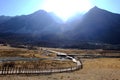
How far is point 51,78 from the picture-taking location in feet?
133

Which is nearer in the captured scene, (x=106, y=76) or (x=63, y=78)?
(x=63, y=78)

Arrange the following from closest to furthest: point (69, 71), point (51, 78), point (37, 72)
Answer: point (51, 78), point (37, 72), point (69, 71)

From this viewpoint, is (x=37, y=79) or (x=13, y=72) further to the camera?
(x=13, y=72)

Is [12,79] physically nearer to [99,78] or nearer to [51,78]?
[51,78]

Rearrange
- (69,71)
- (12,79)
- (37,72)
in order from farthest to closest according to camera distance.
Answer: (69,71)
(37,72)
(12,79)

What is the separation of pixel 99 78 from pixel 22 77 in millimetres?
11592

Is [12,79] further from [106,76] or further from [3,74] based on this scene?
[106,76]

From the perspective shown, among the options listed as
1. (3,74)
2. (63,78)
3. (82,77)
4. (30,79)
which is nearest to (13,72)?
(3,74)

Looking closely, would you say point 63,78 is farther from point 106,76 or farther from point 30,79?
point 106,76

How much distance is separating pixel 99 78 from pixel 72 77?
417cm

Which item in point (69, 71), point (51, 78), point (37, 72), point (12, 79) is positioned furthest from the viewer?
point (69, 71)

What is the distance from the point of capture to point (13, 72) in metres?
42.5

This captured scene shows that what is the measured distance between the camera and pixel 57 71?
46688 millimetres

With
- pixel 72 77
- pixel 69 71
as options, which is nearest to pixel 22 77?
pixel 72 77
